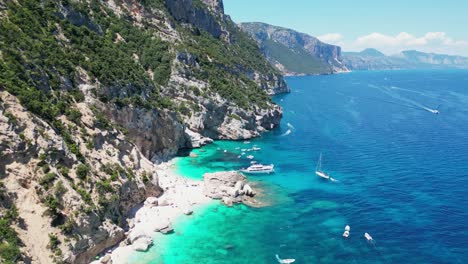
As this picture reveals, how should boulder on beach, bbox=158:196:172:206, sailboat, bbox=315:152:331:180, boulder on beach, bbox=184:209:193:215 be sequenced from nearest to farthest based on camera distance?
boulder on beach, bbox=184:209:193:215
boulder on beach, bbox=158:196:172:206
sailboat, bbox=315:152:331:180

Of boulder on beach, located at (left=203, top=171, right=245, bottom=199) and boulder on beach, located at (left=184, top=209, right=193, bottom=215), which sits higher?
boulder on beach, located at (left=203, top=171, right=245, bottom=199)

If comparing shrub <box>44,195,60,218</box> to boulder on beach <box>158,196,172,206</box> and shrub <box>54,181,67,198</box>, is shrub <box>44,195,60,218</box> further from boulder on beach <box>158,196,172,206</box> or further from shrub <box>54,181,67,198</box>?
boulder on beach <box>158,196,172,206</box>

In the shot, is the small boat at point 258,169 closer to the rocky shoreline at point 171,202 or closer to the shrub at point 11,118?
the rocky shoreline at point 171,202

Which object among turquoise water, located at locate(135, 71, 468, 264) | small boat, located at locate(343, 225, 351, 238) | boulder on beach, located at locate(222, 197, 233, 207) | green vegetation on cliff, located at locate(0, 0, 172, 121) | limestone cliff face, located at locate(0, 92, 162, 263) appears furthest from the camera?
boulder on beach, located at locate(222, 197, 233, 207)

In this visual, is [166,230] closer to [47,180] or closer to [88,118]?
[47,180]

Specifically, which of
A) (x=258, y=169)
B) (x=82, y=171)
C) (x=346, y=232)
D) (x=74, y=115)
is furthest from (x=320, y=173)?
(x=74, y=115)

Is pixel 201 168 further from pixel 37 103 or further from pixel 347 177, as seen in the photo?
pixel 37 103

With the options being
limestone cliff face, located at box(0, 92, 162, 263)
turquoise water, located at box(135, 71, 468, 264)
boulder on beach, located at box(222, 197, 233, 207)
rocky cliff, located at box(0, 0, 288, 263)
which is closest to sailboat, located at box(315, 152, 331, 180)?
turquoise water, located at box(135, 71, 468, 264)
